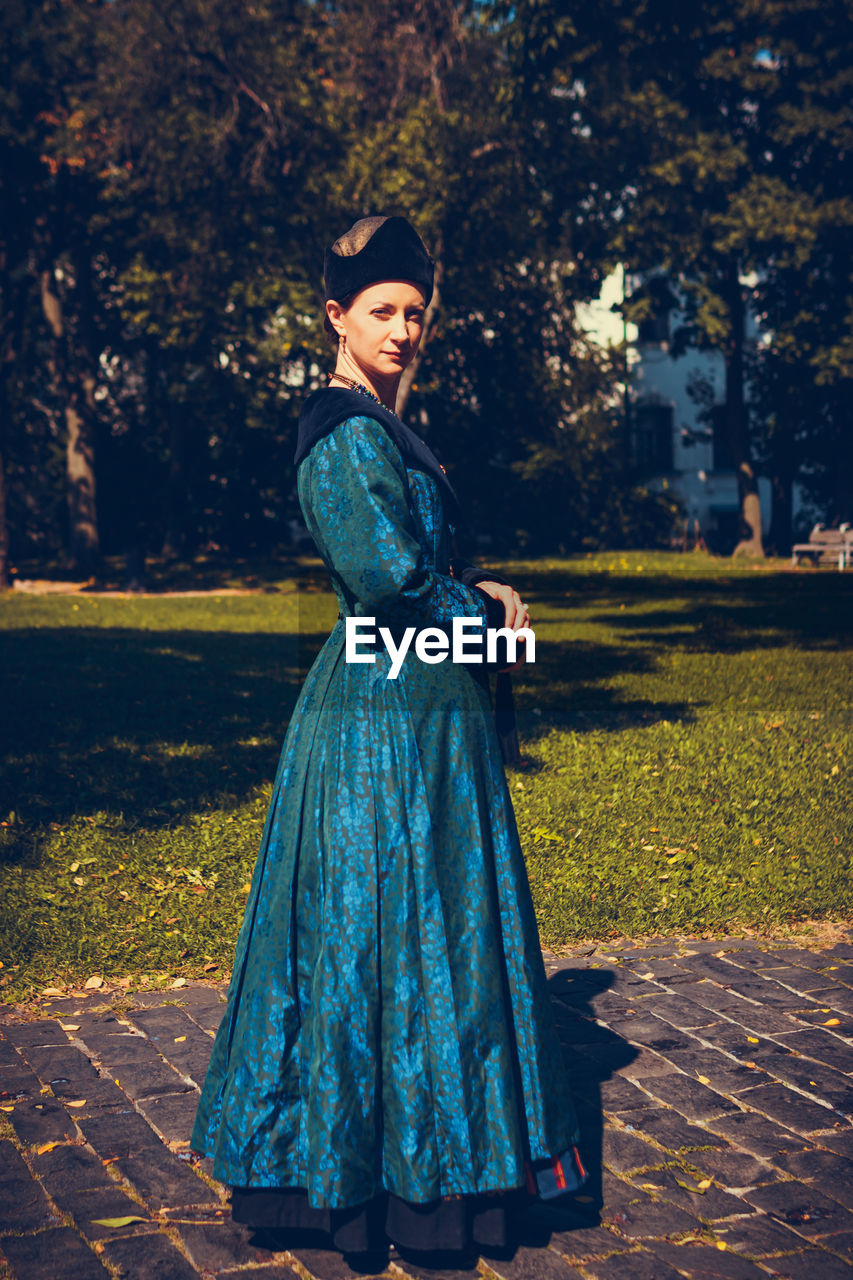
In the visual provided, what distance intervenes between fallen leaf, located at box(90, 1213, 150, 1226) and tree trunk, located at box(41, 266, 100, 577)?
23.3 meters

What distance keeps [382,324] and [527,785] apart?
5.13 metres

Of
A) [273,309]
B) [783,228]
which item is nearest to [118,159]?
[273,309]

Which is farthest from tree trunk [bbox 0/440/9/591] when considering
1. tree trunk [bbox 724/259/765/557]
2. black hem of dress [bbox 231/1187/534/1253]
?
black hem of dress [bbox 231/1187/534/1253]

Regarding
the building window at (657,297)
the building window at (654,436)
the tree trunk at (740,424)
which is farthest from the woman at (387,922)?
the building window at (654,436)

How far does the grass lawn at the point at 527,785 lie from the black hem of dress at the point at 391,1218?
206 centimetres

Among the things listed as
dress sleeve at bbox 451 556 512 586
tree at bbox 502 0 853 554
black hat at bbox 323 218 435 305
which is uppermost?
tree at bbox 502 0 853 554

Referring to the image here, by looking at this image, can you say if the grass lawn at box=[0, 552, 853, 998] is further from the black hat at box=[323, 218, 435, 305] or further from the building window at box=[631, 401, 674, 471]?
the building window at box=[631, 401, 674, 471]

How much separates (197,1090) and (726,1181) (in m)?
1.57

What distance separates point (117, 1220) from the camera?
10.0 ft

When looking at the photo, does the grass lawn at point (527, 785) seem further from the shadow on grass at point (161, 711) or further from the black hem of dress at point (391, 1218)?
the black hem of dress at point (391, 1218)

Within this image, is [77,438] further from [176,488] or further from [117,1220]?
[117,1220]

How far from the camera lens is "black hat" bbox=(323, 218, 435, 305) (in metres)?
2.88

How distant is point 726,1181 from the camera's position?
10.7ft

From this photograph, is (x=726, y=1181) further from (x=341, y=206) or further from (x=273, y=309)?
(x=273, y=309)
